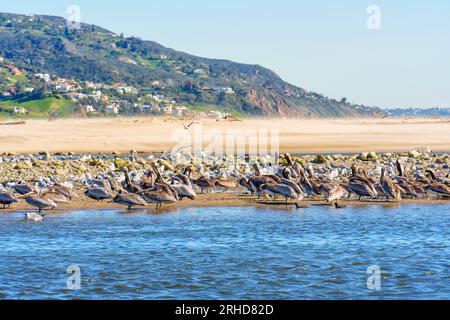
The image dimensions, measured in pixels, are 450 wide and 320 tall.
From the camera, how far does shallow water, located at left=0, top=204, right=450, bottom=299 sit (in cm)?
1170

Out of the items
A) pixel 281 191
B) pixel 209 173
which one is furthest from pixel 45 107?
pixel 281 191

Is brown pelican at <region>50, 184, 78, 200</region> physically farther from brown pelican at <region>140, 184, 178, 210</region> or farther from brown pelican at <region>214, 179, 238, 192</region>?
brown pelican at <region>214, 179, 238, 192</region>

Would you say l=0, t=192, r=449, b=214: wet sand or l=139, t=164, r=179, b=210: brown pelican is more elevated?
l=139, t=164, r=179, b=210: brown pelican

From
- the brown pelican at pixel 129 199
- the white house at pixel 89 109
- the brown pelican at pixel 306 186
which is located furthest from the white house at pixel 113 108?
the brown pelican at pixel 129 199

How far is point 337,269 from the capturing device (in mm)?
13016

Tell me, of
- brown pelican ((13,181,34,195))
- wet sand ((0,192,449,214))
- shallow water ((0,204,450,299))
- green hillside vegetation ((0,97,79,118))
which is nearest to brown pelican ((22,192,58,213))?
wet sand ((0,192,449,214))

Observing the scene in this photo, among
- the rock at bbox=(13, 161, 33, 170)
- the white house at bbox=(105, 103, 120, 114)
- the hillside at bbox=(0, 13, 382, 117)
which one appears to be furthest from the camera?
the hillside at bbox=(0, 13, 382, 117)

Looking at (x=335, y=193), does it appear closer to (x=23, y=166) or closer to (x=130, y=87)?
(x=23, y=166)

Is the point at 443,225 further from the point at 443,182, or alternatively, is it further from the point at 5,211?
the point at 5,211

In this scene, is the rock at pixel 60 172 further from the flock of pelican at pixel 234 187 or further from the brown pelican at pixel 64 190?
the brown pelican at pixel 64 190

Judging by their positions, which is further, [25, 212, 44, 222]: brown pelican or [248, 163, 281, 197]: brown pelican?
[248, 163, 281, 197]: brown pelican

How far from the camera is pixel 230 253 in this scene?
1442 centimetres

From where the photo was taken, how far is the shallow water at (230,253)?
11703 mm

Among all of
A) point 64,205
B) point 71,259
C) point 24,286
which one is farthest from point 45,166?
point 24,286
